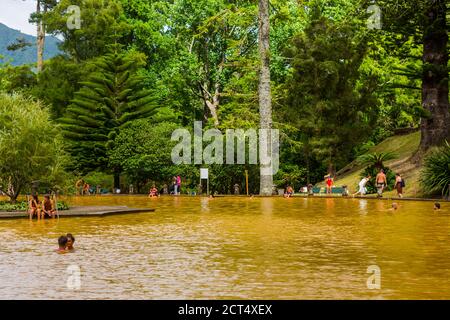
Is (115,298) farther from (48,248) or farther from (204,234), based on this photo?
(204,234)

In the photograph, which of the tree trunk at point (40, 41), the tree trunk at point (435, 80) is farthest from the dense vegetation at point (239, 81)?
the tree trunk at point (40, 41)

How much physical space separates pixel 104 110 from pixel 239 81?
11575 millimetres

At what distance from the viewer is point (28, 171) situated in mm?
30500

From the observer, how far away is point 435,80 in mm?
43250

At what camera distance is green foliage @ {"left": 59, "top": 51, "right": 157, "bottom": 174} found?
197ft

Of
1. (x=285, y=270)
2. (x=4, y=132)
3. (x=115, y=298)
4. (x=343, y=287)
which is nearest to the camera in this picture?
(x=115, y=298)

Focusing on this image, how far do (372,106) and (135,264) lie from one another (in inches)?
1608

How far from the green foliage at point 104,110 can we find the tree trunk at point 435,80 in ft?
79.8

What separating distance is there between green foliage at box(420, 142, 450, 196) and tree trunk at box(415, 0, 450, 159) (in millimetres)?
4640

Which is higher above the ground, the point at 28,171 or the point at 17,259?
the point at 28,171

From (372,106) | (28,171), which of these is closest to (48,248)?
(28,171)

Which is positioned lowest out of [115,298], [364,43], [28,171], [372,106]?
[115,298]

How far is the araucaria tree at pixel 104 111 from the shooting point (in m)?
59.9

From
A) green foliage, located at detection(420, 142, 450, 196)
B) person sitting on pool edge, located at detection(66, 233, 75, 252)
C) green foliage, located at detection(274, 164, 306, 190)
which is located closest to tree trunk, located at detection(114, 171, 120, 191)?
green foliage, located at detection(274, 164, 306, 190)
